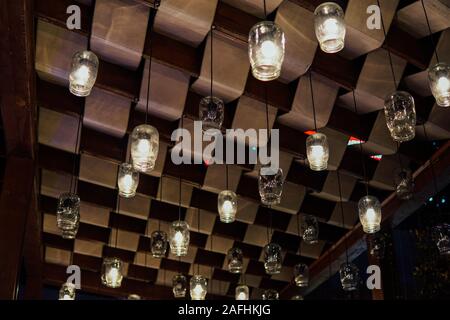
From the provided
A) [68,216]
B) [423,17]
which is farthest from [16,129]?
[423,17]

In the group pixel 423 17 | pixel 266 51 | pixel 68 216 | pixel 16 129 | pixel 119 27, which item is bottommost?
pixel 68 216

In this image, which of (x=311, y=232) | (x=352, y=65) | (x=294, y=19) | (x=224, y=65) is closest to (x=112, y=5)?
(x=224, y=65)

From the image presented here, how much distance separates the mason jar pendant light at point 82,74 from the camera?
98.5 inches

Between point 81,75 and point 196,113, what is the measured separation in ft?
4.73

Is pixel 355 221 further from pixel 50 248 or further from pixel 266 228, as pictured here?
pixel 50 248

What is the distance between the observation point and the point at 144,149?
8.50 ft

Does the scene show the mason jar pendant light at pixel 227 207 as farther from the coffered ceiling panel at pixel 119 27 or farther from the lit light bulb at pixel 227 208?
the coffered ceiling panel at pixel 119 27

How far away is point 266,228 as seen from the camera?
5.26 metres

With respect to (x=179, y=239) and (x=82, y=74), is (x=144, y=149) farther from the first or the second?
(x=179, y=239)

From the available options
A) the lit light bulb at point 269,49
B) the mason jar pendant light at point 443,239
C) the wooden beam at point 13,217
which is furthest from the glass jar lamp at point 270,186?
the wooden beam at point 13,217

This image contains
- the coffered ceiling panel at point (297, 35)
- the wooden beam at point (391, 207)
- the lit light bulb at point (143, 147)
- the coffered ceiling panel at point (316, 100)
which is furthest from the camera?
the wooden beam at point (391, 207)

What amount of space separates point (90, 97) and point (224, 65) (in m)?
0.99

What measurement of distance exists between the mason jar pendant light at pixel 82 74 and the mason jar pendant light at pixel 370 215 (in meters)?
1.86

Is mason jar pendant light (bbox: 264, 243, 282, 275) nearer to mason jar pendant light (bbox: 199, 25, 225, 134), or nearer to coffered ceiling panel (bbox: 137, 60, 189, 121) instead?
coffered ceiling panel (bbox: 137, 60, 189, 121)
